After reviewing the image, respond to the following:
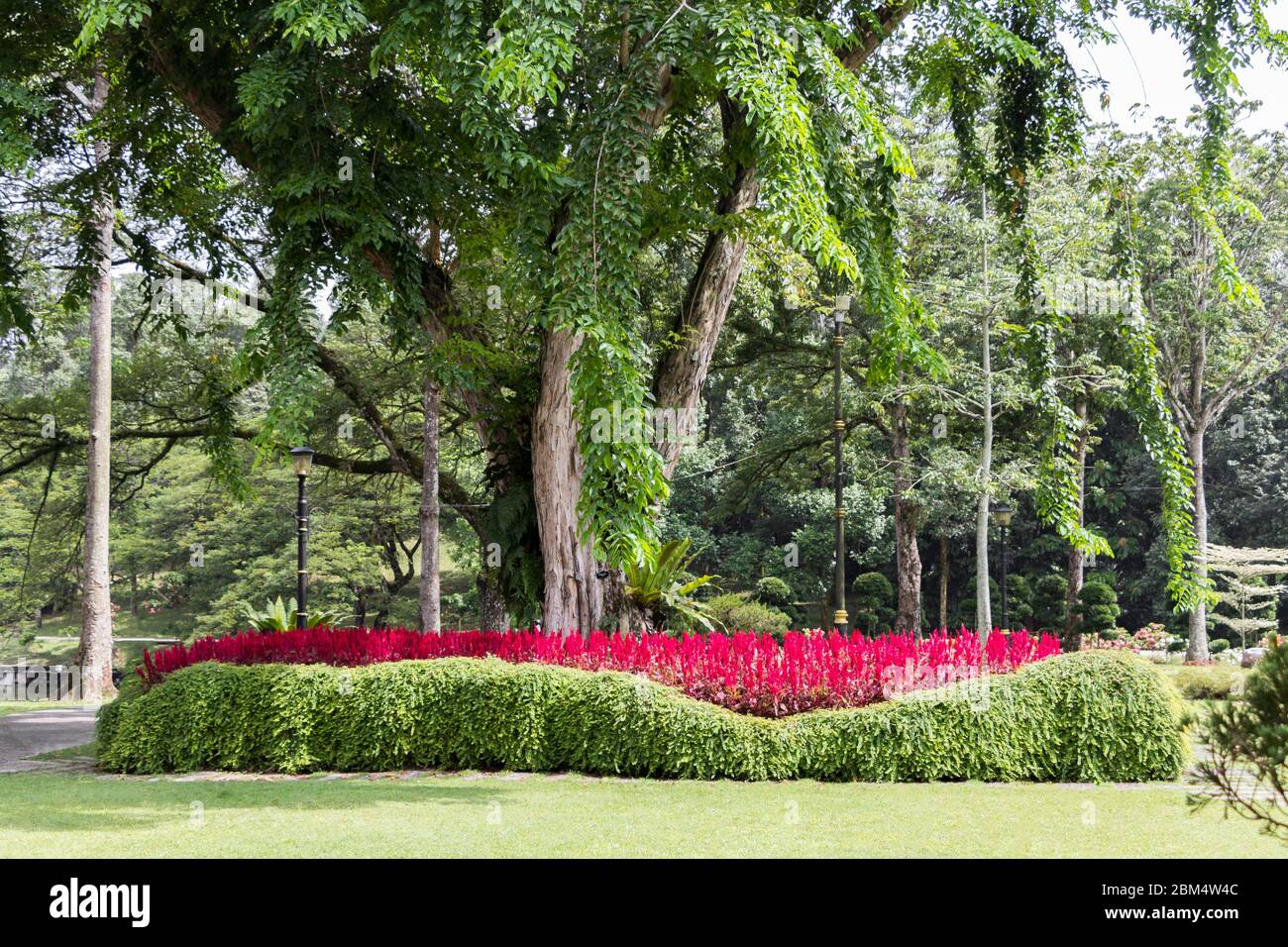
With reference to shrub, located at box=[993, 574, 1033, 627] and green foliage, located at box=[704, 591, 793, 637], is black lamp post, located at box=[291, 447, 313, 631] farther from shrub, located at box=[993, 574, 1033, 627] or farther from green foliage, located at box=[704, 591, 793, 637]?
shrub, located at box=[993, 574, 1033, 627]

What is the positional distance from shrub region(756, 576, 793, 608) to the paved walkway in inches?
798

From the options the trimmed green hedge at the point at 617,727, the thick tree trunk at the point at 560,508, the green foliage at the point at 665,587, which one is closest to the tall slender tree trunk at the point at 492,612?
the green foliage at the point at 665,587

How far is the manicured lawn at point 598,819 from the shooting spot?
6.75 meters

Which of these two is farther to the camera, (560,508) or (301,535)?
(301,535)

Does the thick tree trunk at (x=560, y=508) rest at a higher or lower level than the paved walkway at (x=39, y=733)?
higher

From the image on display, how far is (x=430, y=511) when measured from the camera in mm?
20172

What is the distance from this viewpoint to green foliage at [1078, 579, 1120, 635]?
3073 cm

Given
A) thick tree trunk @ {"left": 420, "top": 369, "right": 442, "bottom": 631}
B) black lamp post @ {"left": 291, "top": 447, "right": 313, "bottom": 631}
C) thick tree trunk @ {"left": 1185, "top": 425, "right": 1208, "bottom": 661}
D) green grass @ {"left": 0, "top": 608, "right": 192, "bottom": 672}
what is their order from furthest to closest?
1. green grass @ {"left": 0, "top": 608, "right": 192, "bottom": 672}
2. thick tree trunk @ {"left": 1185, "top": 425, "right": 1208, "bottom": 661}
3. thick tree trunk @ {"left": 420, "top": 369, "right": 442, "bottom": 631}
4. black lamp post @ {"left": 291, "top": 447, "right": 313, "bottom": 631}

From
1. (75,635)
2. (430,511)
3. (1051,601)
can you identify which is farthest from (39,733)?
(75,635)

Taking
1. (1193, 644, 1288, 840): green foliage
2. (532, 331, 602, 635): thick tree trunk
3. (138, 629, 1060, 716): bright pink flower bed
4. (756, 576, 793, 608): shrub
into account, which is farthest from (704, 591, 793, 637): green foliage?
(1193, 644, 1288, 840): green foliage

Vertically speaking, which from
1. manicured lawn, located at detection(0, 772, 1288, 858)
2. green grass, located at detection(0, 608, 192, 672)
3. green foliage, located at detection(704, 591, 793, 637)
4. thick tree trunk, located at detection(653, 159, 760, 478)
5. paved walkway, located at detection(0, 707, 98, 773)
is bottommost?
green grass, located at detection(0, 608, 192, 672)

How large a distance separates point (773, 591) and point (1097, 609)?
9.31m

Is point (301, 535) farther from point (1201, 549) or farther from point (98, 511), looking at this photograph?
point (1201, 549)

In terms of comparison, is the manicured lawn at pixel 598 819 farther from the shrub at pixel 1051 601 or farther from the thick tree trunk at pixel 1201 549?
the shrub at pixel 1051 601
